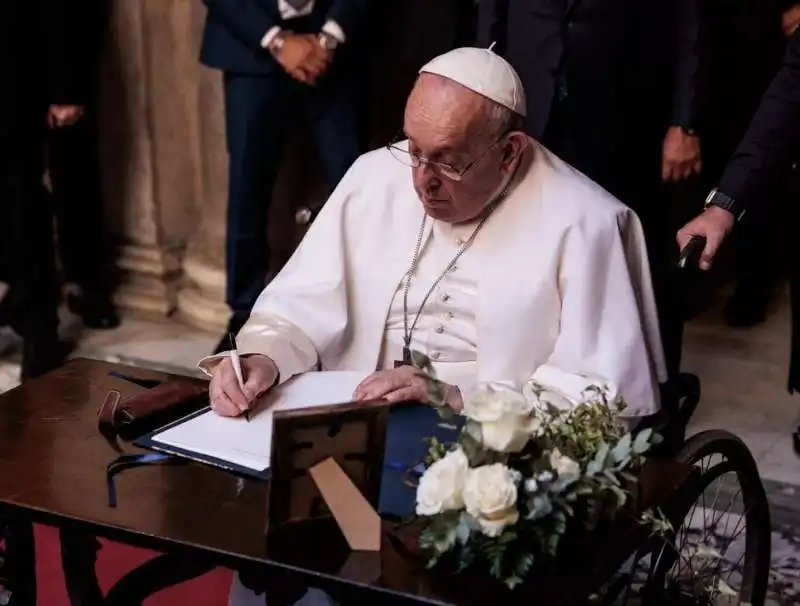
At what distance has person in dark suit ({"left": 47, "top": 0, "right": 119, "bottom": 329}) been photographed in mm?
4562

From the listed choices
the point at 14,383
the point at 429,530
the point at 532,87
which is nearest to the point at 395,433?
the point at 429,530

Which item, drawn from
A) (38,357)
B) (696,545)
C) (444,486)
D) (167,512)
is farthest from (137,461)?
(38,357)

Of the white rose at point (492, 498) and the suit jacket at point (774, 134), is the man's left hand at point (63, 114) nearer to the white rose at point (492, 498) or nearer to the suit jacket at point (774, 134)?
the suit jacket at point (774, 134)

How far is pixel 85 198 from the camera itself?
471cm

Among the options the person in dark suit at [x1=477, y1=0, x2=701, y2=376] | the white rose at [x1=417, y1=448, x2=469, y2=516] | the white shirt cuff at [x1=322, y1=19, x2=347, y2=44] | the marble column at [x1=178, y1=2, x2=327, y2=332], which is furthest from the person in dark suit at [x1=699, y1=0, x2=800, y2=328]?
the white rose at [x1=417, y1=448, x2=469, y2=516]

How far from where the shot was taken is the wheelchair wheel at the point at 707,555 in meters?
2.02

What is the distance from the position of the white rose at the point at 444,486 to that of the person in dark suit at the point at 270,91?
7.89 feet

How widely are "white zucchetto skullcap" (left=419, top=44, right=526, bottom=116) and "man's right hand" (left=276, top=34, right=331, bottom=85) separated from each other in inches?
61.9

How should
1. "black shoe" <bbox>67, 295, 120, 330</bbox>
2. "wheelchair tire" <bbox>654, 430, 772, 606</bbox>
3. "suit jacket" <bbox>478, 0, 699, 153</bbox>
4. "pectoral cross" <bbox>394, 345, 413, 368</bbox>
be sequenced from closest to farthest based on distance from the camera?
"wheelchair tire" <bbox>654, 430, 772, 606</bbox> → "pectoral cross" <bbox>394, 345, 413, 368</bbox> → "suit jacket" <bbox>478, 0, 699, 153</bbox> → "black shoe" <bbox>67, 295, 120, 330</bbox>

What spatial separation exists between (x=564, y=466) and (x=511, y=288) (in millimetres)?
789

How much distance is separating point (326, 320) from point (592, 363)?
55 centimetres

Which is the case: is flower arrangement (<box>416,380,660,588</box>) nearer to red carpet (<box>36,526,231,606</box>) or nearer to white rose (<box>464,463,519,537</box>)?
white rose (<box>464,463,519,537</box>)

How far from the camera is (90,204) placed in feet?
15.5

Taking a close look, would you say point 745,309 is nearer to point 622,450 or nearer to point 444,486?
point 622,450
